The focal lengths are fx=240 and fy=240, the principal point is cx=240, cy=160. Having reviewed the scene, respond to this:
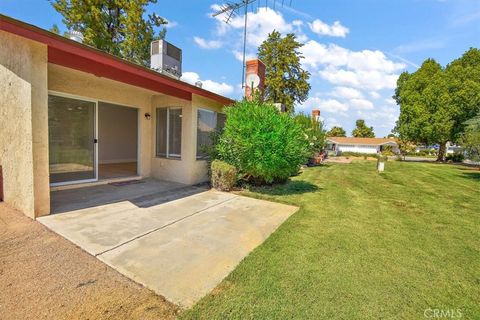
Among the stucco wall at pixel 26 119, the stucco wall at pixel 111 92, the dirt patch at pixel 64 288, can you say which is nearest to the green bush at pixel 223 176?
the stucco wall at pixel 111 92

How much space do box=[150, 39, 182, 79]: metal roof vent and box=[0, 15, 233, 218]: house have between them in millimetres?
2391

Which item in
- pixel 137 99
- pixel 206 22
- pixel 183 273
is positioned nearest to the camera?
pixel 183 273

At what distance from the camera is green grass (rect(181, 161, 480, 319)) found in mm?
2436

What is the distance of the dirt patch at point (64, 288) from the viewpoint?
7.46 ft

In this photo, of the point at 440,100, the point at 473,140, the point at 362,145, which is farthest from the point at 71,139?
the point at 362,145

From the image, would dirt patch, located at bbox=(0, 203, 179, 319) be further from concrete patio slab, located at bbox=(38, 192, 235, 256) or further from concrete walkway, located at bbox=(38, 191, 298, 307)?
concrete patio slab, located at bbox=(38, 192, 235, 256)

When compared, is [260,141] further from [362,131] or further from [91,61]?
[362,131]

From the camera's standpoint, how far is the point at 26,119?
166 inches

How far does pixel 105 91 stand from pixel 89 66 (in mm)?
2488

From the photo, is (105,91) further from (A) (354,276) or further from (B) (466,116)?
(B) (466,116)

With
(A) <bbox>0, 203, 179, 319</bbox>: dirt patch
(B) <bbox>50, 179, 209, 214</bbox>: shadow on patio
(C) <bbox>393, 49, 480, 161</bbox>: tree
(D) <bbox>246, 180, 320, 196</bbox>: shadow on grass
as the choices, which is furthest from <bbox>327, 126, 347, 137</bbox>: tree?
(A) <bbox>0, 203, 179, 319</bbox>: dirt patch

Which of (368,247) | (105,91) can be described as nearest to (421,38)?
(368,247)

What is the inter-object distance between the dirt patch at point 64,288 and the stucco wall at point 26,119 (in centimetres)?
115

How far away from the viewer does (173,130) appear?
8555 mm
